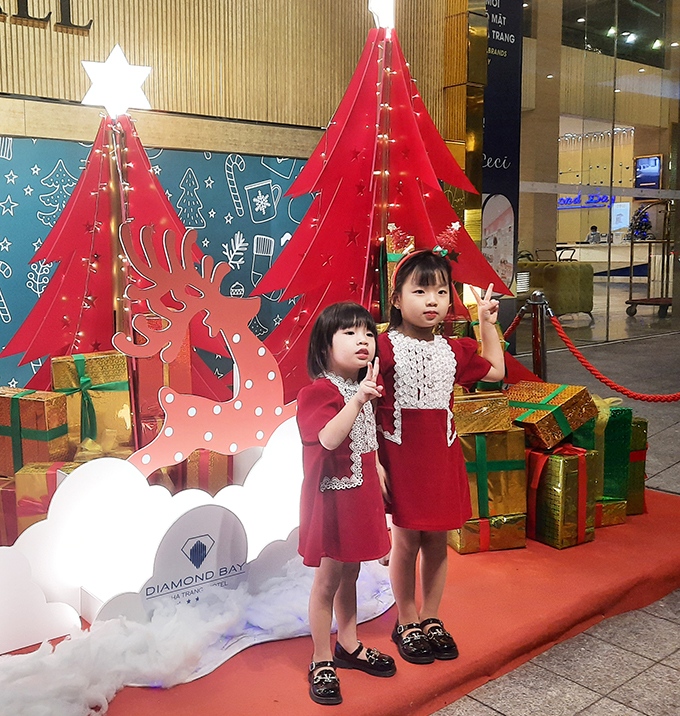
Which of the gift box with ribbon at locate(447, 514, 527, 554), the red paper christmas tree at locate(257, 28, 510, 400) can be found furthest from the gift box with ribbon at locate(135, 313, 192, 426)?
the gift box with ribbon at locate(447, 514, 527, 554)

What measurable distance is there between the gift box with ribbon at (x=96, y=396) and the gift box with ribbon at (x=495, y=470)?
4.38 feet

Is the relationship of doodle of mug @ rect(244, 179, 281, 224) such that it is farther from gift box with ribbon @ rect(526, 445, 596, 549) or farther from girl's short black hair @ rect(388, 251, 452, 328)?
girl's short black hair @ rect(388, 251, 452, 328)

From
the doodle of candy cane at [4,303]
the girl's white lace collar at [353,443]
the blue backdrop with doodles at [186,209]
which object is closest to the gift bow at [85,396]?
the girl's white lace collar at [353,443]

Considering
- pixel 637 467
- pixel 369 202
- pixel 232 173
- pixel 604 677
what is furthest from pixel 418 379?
pixel 232 173

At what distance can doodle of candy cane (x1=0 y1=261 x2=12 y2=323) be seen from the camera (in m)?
4.75

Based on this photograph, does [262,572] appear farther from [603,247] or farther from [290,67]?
[603,247]

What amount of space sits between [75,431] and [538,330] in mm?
2476

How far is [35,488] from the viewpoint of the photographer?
2518 millimetres

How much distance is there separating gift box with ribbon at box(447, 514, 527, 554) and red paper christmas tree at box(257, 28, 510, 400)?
0.94 meters

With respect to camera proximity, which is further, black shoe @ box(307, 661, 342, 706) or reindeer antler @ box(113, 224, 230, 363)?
reindeer antler @ box(113, 224, 230, 363)

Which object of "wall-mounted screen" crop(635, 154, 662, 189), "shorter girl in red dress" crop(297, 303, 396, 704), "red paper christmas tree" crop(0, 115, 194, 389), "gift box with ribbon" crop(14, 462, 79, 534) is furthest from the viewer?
"wall-mounted screen" crop(635, 154, 662, 189)

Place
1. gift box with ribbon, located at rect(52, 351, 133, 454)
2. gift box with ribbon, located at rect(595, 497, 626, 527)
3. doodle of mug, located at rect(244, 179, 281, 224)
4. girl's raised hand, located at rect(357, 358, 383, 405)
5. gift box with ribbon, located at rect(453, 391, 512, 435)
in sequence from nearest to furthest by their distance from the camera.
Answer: girl's raised hand, located at rect(357, 358, 383, 405) → gift box with ribbon, located at rect(52, 351, 133, 454) → gift box with ribbon, located at rect(453, 391, 512, 435) → gift box with ribbon, located at rect(595, 497, 626, 527) → doodle of mug, located at rect(244, 179, 281, 224)

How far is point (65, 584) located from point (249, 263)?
373 centimetres

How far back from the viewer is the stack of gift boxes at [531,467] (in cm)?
305
